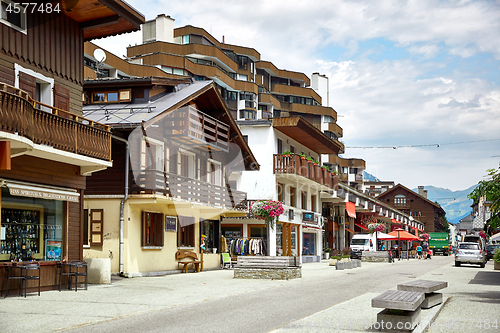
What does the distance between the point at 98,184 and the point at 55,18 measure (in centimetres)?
747

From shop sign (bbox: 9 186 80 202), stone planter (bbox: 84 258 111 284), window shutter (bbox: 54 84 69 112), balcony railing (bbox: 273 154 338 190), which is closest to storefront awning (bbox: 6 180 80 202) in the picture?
shop sign (bbox: 9 186 80 202)

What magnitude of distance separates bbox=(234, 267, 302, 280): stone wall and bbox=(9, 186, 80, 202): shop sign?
7.24 metres

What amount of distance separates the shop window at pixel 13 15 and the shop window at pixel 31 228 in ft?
14.7

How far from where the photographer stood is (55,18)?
18.1 meters

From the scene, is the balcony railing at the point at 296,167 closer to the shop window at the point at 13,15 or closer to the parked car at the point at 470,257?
the parked car at the point at 470,257

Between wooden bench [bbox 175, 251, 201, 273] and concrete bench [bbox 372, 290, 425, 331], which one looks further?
wooden bench [bbox 175, 251, 201, 273]

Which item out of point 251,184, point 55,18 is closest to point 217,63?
point 251,184

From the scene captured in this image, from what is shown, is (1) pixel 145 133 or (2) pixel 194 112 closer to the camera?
(1) pixel 145 133

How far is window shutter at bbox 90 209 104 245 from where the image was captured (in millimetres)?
23188

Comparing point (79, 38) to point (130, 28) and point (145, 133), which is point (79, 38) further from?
point (145, 133)

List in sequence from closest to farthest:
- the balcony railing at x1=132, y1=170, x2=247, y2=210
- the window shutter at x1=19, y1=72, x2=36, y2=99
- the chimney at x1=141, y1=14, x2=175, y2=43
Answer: the window shutter at x1=19, y1=72, x2=36, y2=99
the balcony railing at x1=132, y1=170, x2=247, y2=210
the chimney at x1=141, y1=14, x2=175, y2=43

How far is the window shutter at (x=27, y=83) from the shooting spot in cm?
1673

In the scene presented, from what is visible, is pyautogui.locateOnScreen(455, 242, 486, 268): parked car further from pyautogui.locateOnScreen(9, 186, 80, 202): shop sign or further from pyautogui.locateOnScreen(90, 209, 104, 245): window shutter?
pyautogui.locateOnScreen(9, 186, 80, 202): shop sign

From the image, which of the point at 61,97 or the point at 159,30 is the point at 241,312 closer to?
the point at 61,97
